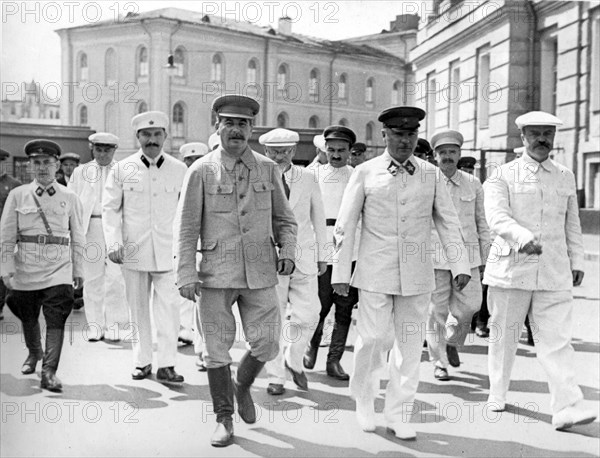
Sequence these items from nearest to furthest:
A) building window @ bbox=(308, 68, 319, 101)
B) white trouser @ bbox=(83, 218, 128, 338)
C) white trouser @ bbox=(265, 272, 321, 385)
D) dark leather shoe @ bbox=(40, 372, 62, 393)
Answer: dark leather shoe @ bbox=(40, 372, 62, 393) < white trouser @ bbox=(265, 272, 321, 385) < white trouser @ bbox=(83, 218, 128, 338) < building window @ bbox=(308, 68, 319, 101)

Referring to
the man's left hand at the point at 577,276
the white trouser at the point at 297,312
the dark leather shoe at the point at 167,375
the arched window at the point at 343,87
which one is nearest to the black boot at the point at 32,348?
the dark leather shoe at the point at 167,375

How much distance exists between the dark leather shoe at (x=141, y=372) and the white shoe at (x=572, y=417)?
12.1 ft

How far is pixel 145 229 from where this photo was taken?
7.54 meters

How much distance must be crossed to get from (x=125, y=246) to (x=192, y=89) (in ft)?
120

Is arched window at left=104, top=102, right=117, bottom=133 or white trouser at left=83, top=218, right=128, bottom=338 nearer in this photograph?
white trouser at left=83, top=218, right=128, bottom=338

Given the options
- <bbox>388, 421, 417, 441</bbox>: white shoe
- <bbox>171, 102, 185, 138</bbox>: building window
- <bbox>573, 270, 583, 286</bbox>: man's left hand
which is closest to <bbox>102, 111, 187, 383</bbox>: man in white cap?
<bbox>388, 421, 417, 441</bbox>: white shoe

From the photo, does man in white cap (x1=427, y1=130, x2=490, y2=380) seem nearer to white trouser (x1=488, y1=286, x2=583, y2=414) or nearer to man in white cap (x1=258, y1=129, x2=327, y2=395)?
white trouser (x1=488, y1=286, x2=583, y2=414)

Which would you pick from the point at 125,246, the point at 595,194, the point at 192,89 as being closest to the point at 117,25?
the point at 192,89

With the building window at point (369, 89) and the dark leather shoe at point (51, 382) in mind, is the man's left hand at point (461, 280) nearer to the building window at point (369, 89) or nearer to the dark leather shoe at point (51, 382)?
the dark leather shoe at point (51, 382)

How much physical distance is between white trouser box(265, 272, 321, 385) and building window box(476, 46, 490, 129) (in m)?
14.9

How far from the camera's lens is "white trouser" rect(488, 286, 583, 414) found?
19.4 feet

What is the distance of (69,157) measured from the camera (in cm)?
1236

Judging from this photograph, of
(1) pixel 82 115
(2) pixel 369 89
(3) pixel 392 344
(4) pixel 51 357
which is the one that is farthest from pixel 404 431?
(1) pixel 82 115

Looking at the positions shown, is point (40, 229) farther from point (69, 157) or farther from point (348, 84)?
point (348, 84)
